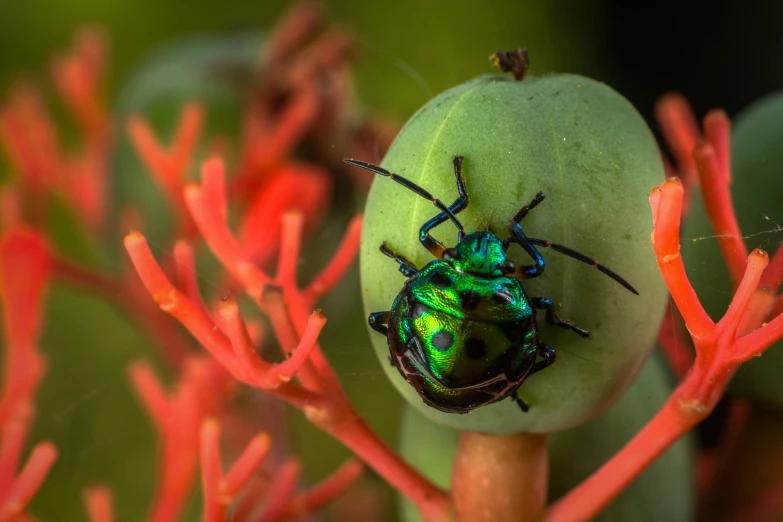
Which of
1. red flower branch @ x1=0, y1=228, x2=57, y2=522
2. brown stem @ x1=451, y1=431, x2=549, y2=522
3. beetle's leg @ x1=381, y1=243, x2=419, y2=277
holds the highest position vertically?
beetle's leg @ x1=381, y1=243, x2=419, y2=277

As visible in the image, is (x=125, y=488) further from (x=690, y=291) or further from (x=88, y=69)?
(x=690, y=291)

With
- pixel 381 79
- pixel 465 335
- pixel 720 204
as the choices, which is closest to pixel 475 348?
pixel 465 335

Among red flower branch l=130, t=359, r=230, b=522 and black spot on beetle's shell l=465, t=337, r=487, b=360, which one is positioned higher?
black spot on beetle's shell l=465, t=337, r=487, b=360

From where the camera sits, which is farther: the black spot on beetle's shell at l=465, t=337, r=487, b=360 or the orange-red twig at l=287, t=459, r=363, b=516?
the orange-red twig at l=287, t=459, r=363, b=516

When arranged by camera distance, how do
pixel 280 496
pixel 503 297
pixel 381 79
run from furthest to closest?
pixel 381 79
pixel 280 496
pixel 503 297

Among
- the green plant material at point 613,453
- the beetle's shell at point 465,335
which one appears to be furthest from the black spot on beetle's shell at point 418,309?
the green plant material at point 613,453

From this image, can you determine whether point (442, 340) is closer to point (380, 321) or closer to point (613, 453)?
point (380, 321)

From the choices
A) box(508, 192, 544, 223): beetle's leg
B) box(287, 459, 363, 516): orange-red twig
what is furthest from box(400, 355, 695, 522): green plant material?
box(508, 192, 544, 223): beetle's leg

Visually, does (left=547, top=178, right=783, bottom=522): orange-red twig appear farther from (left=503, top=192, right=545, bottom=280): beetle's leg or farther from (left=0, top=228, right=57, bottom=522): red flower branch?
(left=0, top=228, right=57, bottom=522): red flower branch

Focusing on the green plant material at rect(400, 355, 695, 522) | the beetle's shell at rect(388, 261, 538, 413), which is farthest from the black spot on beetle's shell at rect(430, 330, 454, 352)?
the green plant material at rect(400, 355, 695, 522)
